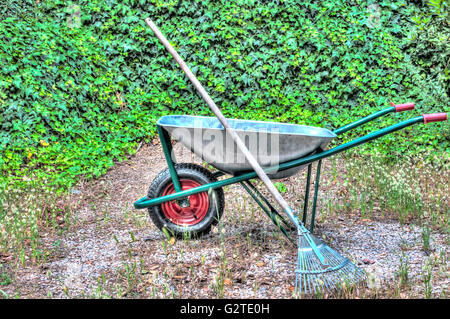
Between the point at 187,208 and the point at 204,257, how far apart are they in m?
0.55

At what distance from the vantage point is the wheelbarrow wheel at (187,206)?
11.6 ft

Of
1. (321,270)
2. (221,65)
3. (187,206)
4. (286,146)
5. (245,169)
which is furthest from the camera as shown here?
(221,65)

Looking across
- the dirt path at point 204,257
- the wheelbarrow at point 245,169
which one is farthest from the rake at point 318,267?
the dirt path at point 204,257


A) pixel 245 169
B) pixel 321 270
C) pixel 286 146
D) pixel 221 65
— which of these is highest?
pixel 221 65

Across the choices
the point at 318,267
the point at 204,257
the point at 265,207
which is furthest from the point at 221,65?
the point at 318,267

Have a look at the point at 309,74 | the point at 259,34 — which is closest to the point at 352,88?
the point at 309,74

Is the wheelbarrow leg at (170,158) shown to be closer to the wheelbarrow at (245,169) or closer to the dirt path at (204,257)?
the wheelbarrow at (245,169)

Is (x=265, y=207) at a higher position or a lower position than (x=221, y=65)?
lower

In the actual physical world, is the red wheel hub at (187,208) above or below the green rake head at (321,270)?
above

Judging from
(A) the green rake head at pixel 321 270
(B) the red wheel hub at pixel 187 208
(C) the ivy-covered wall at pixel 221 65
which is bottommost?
(A) the green rake head at pixel 321 270

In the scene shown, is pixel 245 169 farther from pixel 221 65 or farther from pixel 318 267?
pixel 221 65

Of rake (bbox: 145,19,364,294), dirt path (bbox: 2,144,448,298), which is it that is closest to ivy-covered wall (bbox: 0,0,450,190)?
dirt path (bbox: 2,144,448,298)

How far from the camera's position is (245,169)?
3381mm

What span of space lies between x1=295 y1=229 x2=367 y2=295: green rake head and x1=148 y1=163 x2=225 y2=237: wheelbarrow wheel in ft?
2.73
